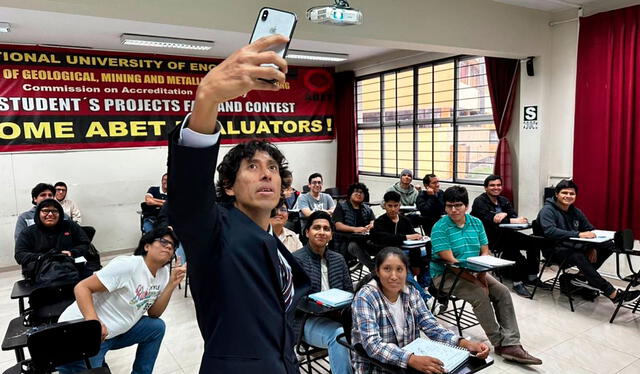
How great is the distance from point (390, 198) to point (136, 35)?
375cm

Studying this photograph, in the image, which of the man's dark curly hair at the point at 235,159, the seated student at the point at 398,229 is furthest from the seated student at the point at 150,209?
the man's dark curly hair at the point at 235,159

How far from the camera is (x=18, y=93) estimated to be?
5797mm

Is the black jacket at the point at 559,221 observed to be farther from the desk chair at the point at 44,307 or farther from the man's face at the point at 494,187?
the desk chair at the point at 44,307

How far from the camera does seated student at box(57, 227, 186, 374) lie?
92.4 inches

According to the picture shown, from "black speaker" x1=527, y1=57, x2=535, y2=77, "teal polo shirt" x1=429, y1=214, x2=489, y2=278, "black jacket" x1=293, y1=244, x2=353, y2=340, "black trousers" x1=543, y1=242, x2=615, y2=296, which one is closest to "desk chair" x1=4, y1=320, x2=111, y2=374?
"black jacket" x1=293, y1=244, x2=353, y2=340

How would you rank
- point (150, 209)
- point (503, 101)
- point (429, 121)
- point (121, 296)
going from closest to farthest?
point (121, 296), point (503, 101), point (150, 209), point (429, 121)

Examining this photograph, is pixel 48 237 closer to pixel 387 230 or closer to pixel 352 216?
pixel 352 216

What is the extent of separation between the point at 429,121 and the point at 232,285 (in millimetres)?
6654

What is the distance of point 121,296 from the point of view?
2451 mm

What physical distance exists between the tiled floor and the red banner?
2.68m

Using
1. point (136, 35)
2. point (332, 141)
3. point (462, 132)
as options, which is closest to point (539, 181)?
point (462, 132)

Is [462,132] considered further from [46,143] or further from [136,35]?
[46,143]

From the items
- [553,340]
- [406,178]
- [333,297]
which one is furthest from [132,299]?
[406,178]

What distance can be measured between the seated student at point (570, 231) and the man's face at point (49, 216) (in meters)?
4.48
